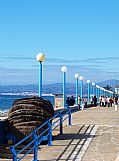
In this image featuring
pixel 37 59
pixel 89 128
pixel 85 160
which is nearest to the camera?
pixel 85 160

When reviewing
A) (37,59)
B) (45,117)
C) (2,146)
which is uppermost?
(37,59)

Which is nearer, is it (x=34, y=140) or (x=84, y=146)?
(x=34, y=140)

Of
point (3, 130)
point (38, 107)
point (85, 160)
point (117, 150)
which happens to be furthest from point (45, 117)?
point (85, 160)

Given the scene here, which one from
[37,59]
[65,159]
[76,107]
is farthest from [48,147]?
[76,107]

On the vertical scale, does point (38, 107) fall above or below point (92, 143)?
above

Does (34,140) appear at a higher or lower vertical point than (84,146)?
higher

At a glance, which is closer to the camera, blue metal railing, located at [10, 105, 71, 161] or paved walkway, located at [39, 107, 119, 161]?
blue metal railing, located at [10, 105, 71, 161]

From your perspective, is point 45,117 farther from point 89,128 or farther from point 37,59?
point 37,59

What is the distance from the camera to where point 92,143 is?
13.8 meters

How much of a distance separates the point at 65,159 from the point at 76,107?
81.3ft

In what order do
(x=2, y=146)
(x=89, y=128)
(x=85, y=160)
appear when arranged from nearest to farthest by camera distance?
(x=85, y=160) → (x=2, y=146) → (x=89, y=128)

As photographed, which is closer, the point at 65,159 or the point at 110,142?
the point at 65,159

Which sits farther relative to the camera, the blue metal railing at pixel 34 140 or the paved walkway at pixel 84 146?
the paved walkway at pixel 84 146

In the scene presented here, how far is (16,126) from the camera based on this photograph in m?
15.7
